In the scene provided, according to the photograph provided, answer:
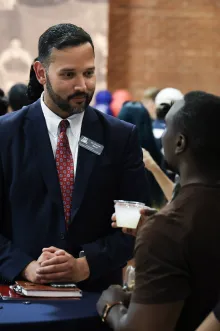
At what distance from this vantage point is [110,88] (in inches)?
467

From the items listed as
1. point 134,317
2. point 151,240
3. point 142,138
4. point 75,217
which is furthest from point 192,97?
point 142,138

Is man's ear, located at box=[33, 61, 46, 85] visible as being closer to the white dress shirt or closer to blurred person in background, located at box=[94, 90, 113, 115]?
the white dress shirt

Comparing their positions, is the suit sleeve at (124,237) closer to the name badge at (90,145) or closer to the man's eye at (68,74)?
the name badge at (90,145)

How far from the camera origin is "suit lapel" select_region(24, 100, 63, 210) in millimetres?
3064

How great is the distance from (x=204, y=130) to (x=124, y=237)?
1.03 meters

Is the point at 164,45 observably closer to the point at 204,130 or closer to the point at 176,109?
the point at 176,109

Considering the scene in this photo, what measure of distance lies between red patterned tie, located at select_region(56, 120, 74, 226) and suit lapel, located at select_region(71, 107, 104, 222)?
1.1 inches

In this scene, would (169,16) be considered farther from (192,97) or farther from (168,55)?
(192,97)

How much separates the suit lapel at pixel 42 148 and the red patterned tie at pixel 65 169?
3cm

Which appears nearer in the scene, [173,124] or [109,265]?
[173,124]

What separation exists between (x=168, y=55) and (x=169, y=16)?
0.57 m

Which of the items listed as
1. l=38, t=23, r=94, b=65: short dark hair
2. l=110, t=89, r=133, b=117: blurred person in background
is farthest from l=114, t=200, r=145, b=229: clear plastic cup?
l=110, t=89, r=133, b=117: blurred person in background

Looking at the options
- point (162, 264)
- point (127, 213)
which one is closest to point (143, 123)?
point (127, 213)

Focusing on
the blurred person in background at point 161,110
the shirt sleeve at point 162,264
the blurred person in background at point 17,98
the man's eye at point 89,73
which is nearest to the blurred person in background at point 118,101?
the blurred person in background at point 161,110
